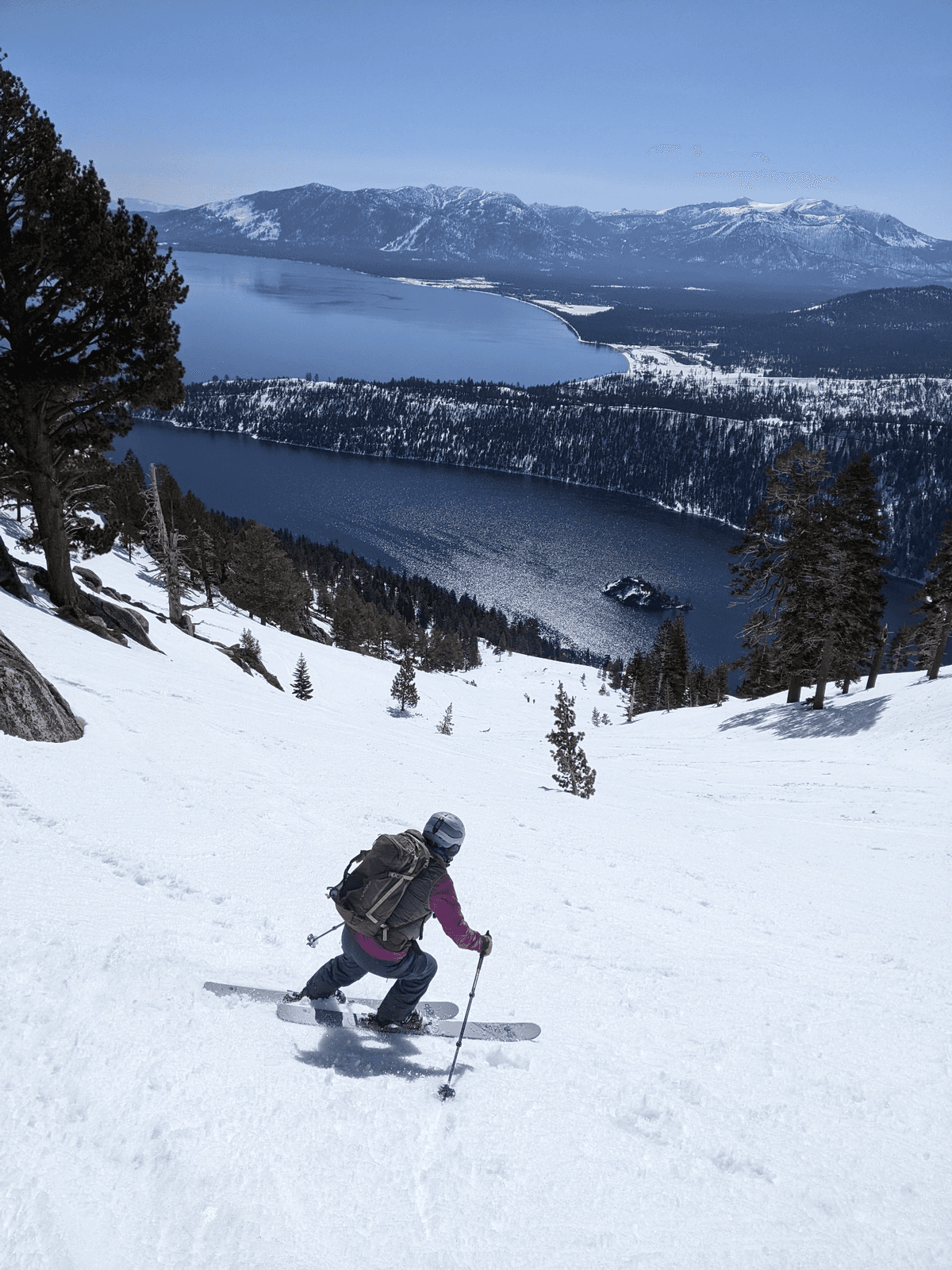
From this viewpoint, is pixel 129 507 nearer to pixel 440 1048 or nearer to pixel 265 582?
pixel 265 582

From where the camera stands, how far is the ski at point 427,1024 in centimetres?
495

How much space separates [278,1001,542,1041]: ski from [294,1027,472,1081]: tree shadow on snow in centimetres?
6

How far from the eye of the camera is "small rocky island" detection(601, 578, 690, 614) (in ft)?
419

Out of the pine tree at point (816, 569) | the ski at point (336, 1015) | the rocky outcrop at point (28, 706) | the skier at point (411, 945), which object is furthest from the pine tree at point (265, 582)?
the skier at point (411, 945)

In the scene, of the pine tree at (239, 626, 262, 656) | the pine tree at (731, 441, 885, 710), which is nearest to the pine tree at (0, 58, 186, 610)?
the pine tree at (239, 626, 262, 656)

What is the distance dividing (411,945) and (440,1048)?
34.1 inches

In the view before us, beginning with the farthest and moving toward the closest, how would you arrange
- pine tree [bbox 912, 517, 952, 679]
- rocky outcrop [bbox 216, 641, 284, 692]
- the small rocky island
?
1. the small rocky island
2. pine tree [bbox 912, 517, 952, 679]
3. rocky outcrop [bbox 216, 641, 284, 692]

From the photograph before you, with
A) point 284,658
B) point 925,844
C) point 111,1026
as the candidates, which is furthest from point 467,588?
point 111,1026

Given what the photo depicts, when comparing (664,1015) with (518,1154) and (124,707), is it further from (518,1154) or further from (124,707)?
(124,707)

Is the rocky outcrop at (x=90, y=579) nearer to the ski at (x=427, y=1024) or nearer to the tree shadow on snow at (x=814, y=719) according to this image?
the ski at (x=427, y=1024)

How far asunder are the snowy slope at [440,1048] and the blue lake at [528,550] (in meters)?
102

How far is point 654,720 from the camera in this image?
38781 millimetres

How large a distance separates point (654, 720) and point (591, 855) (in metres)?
29.2

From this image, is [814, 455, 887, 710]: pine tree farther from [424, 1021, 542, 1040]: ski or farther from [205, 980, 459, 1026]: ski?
[205, 980, 459, 1026]: ski
